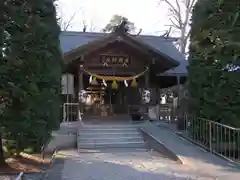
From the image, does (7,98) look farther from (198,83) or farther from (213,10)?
(213,10)

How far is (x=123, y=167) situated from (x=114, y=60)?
9.26m

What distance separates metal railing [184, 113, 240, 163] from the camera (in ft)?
32.7

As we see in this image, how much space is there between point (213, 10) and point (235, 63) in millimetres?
1852

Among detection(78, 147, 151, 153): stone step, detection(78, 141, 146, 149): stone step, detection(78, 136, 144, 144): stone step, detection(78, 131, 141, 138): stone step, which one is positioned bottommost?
detection(78, 147, 151, 153): stone step

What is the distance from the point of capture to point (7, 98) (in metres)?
9.17

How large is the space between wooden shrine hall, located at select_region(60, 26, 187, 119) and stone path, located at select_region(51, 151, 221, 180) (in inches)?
228

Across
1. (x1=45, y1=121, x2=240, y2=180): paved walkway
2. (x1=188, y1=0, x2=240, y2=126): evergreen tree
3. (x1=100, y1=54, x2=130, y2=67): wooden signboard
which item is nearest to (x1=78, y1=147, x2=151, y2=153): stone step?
(x1=45, y1=121, x2=240, y2=180): paved walkway

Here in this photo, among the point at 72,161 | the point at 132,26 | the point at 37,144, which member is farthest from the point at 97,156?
the point at 132,26

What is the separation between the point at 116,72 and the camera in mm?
17984

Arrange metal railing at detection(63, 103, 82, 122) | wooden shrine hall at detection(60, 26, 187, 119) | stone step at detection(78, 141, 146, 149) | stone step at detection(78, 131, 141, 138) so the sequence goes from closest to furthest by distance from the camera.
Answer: stone step at detection(78, 141, 146, 149)
stone step at detection(78, 131, 141, 138)
metal railing at detection(63, 103, 82, 122)
wooden shrine hall at detection(60, 26, 187, 119)

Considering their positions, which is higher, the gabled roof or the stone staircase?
the gabled roof

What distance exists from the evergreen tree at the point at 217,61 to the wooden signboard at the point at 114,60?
6.64 metres

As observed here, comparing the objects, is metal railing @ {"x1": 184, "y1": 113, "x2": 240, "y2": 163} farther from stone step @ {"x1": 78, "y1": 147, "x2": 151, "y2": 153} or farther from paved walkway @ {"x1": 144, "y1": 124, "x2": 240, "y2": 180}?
stone step @ {"x1": 78, "y1": 147, "x2": 151, "y2": 153}

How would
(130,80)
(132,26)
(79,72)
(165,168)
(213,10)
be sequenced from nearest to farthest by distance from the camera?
1. (165,168)
2. (213,10)
3. (79,72)
4. (130,80)
5. (132,26)
